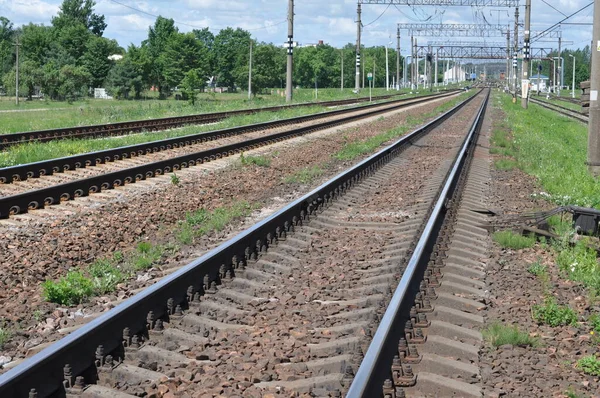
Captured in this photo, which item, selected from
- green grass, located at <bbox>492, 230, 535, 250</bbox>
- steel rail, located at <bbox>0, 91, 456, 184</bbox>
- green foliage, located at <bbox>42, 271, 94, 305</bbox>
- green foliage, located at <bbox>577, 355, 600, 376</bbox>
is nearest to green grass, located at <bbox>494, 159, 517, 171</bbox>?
steel rail, located at <bbox>0, 91, 456, 184</bbox>

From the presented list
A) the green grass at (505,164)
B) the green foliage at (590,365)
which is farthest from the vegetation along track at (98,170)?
the green foliage at (590,365)

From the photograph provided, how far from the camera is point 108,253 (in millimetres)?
9258

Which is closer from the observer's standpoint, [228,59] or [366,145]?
[366,145]

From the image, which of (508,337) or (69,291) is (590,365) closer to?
(508,337)

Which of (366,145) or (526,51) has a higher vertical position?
(526,51)

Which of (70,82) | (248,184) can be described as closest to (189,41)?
(70,82)

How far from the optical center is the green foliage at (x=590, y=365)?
5703 mm

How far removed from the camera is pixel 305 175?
16.2 m

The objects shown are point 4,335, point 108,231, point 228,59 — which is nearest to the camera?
point 4,335

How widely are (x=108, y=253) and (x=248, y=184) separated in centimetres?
589

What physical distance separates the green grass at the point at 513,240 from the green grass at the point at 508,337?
356 cm

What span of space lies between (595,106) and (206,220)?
914 cm

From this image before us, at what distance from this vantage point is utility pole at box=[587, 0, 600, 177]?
54.6 ft

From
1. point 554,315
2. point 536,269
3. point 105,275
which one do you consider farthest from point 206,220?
point 554,315
